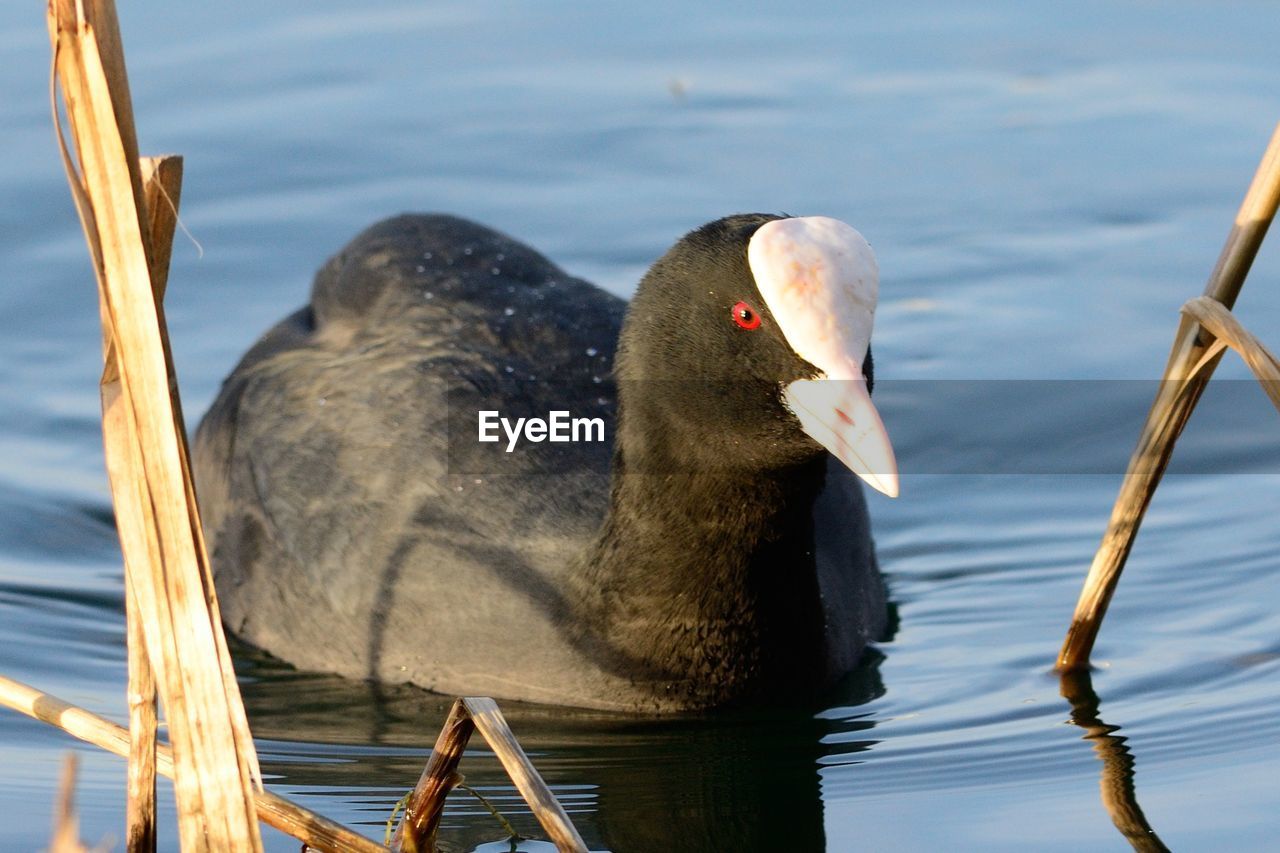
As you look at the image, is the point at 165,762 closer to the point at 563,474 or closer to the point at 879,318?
the point at 563,474

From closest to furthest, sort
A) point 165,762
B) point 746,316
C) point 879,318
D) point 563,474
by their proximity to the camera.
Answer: point 165,762 → point 746,316 → point 563,474 → point 879,318

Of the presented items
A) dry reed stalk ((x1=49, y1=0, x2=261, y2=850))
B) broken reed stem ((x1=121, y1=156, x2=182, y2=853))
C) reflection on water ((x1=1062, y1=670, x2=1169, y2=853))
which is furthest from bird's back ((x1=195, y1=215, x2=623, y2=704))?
dry reed stalk ((x1=49, y1=0, x2=261, y2=850))

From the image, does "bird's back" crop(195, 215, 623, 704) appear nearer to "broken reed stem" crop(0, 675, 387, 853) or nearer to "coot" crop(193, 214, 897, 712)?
"coot" crop(193, 214, 897, 712)

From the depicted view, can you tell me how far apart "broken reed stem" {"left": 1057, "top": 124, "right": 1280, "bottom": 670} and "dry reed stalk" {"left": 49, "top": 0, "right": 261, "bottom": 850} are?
191cm

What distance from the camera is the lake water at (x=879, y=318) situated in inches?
167

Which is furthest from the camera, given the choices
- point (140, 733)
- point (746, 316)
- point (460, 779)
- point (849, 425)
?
point (746, 316)

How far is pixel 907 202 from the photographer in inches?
301

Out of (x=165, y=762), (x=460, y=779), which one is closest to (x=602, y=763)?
(x=460, y=779)

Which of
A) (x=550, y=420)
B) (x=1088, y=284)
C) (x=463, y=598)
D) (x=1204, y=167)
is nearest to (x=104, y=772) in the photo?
(x=463, y=598)

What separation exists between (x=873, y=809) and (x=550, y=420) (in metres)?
1.30

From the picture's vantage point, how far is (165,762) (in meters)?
3.40

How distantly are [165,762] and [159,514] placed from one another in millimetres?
508

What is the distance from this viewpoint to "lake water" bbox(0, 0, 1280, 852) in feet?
13.9

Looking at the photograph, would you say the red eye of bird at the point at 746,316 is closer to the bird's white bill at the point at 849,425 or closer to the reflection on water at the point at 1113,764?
the bird's white bill at the point at 849,425
